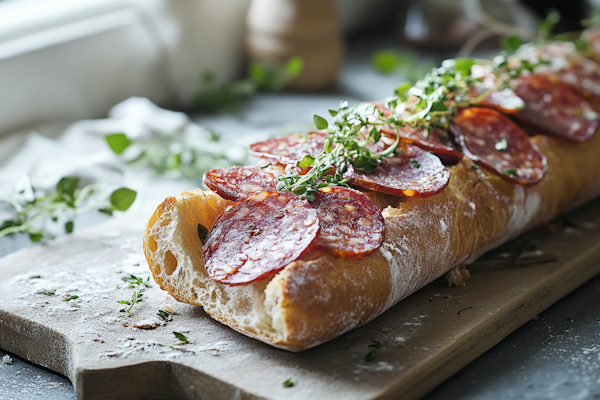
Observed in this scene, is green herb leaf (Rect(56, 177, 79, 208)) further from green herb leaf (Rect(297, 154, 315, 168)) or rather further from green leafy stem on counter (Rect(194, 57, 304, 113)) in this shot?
green leafy stem on counter (Rect(194, 57, 304, 113))

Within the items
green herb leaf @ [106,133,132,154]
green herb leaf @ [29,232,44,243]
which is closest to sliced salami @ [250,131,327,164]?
green herb leaf @ [29,232,44,243]

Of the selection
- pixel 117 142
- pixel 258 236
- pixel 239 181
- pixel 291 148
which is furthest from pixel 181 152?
pixel 258 236

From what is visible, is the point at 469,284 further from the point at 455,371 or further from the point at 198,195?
the point at 198,195

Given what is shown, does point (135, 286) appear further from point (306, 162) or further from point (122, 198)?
point (306, 162)

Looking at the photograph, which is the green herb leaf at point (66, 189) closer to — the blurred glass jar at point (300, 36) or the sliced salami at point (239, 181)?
the sliced salami at point (239, 181)

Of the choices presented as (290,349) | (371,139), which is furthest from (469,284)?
(290,349)

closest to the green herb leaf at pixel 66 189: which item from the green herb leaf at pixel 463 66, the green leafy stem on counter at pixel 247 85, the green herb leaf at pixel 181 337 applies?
the green herb leaf at pixel 181 337

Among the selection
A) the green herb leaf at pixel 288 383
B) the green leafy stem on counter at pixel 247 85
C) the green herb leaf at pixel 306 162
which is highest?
the green herb leaf at pixel 306 162
